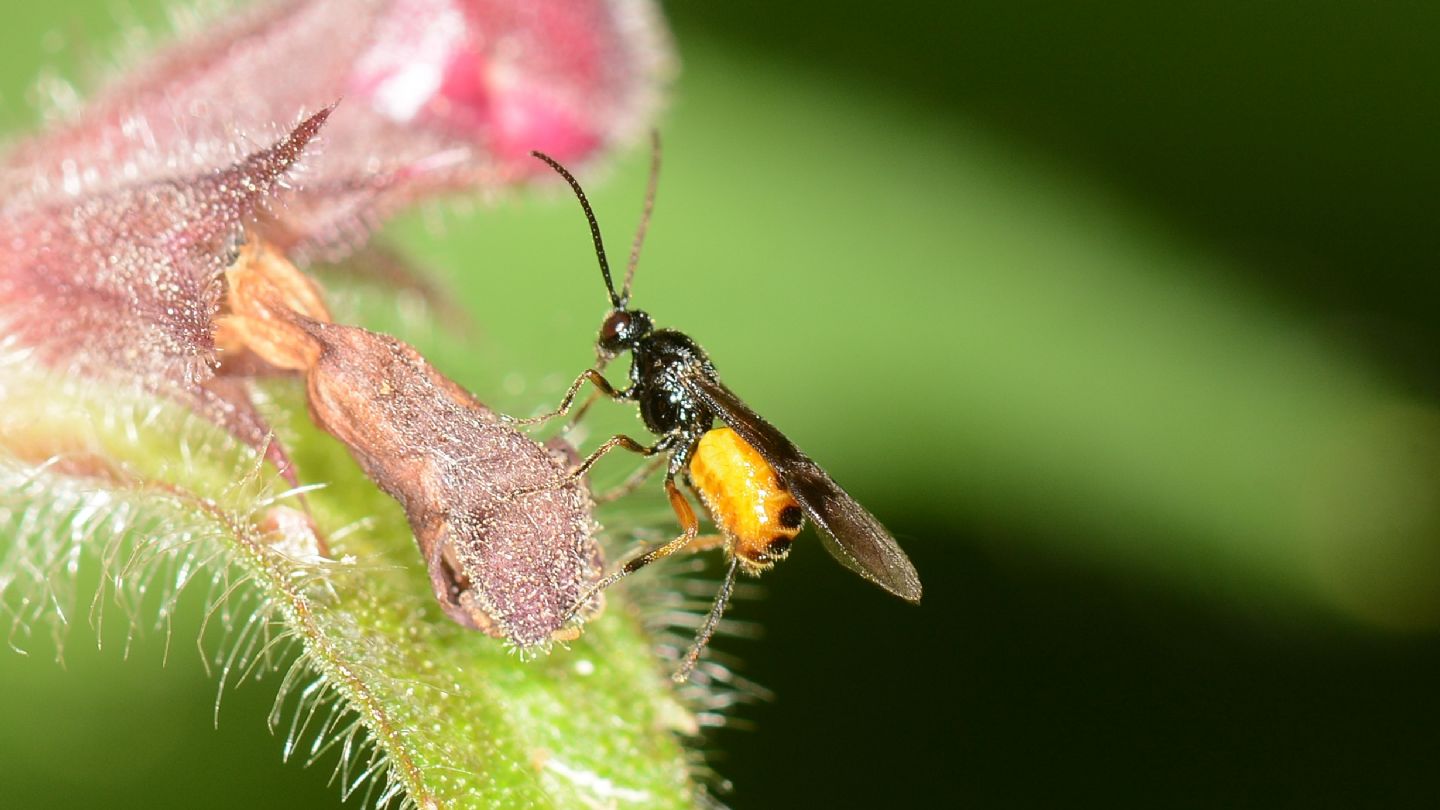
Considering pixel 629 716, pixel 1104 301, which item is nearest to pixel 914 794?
pixel 1104 301

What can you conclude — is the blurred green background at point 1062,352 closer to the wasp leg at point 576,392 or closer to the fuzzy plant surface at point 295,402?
the wasp leg at point 576,392

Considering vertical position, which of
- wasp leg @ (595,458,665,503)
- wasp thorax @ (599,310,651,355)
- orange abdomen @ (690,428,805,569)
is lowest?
wasp leg @ (595,458,665,503)

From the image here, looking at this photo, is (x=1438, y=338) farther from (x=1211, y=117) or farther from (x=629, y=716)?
(x=629, y=716)

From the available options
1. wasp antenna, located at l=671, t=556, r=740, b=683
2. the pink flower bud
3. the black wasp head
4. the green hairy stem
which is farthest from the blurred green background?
the green hairy stem

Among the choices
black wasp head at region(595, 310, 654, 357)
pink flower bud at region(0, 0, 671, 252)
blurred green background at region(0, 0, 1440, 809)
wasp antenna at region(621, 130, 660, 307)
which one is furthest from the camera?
blurred green background at region(0, 0, 1440, 809)

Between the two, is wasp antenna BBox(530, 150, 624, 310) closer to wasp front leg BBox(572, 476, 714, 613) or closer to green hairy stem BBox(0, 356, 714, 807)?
wasp front leg BBox(572, 476, 714, 613)

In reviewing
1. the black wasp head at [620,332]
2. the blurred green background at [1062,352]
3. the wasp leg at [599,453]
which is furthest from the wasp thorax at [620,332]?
the blurred green background at [1062,352]

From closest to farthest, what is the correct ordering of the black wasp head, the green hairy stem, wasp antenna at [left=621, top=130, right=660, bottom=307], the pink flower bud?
the green hairy stem, the pink flower bud, wasp antenna at [left=621, top=130, right=660, bottom=307], the black wasp head
